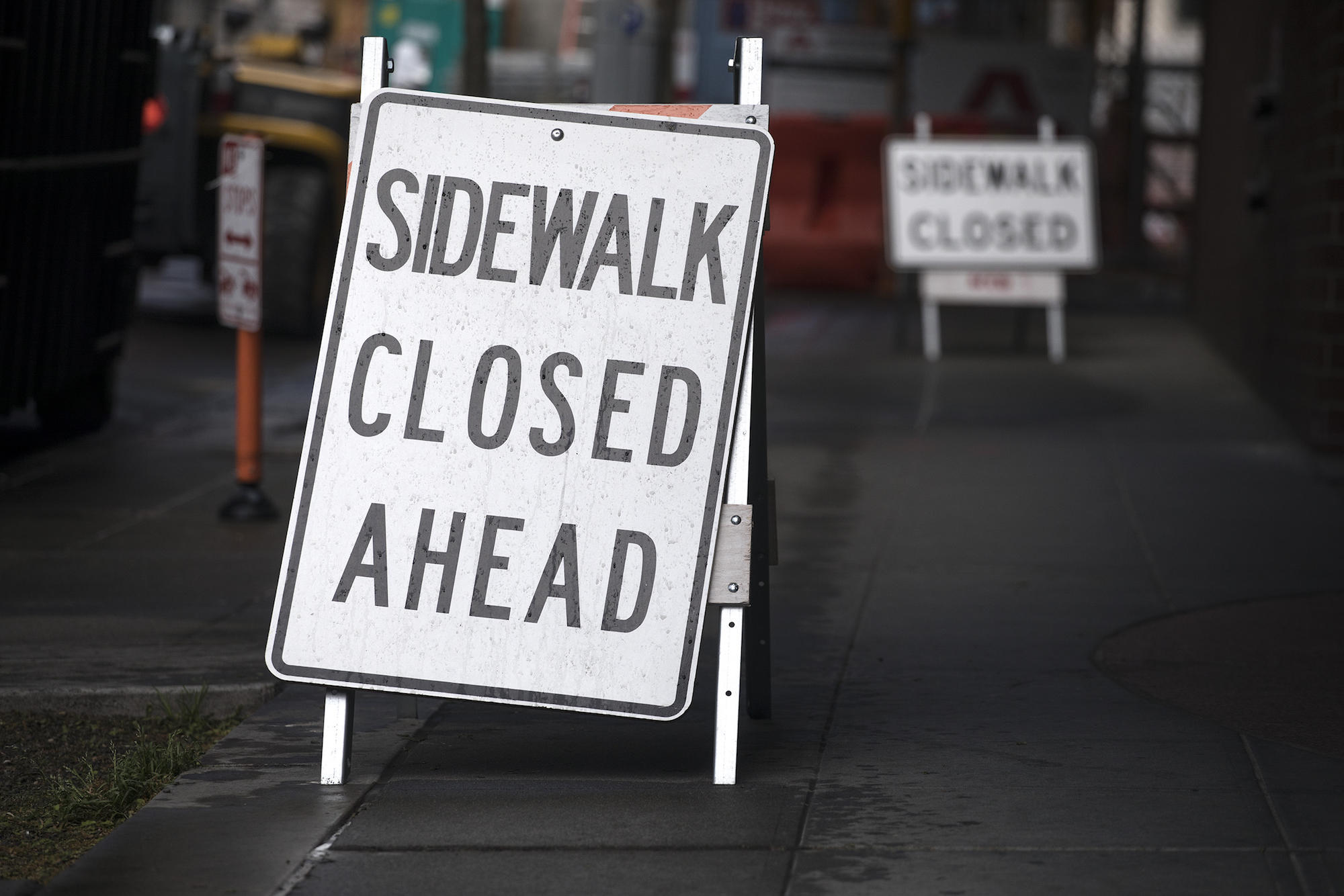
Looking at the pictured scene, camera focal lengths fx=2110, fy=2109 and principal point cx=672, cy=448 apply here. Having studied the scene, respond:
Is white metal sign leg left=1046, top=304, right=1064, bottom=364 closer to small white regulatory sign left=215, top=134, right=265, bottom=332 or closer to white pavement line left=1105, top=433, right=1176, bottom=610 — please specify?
white pavement line left=1105, top=433, right=1176, bottom=610

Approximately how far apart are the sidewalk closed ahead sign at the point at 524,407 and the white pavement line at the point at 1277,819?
1.28 m

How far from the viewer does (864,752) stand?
505 cm

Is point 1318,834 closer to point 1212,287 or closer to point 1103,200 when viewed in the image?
point 1212,287

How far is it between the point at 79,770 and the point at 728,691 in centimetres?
165

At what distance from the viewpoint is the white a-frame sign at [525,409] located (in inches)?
183

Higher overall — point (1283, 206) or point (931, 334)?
point (1283, 206)

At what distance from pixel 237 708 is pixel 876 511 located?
387cm

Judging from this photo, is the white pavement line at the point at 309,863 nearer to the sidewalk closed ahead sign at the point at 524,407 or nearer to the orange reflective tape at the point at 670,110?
the sidewalk closed ahead sign at the point at 524,407

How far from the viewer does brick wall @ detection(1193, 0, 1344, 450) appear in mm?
10258

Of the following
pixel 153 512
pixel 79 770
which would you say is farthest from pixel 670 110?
pixel 153 512

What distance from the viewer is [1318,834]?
4273mm

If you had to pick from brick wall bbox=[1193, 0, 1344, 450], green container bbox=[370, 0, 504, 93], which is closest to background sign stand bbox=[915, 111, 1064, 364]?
brick wall bbox=[1193, 0, 1344, 450]

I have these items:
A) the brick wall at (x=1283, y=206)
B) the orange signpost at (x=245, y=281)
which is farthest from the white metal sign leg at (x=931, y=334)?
the orange signpost at (x=245, y=281)

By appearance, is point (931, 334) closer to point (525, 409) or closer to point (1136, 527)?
point (1136, 527)
